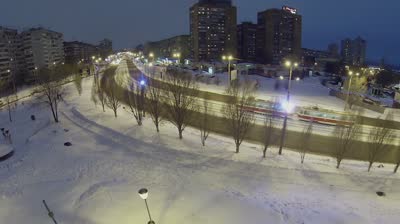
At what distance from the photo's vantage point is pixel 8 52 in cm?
8175

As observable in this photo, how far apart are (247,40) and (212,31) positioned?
18.5 meters

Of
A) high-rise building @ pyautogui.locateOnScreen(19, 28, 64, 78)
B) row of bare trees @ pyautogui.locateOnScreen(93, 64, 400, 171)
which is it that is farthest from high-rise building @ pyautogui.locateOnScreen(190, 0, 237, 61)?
row of bare trees @ pyautogui.locateOnScreen(93, 64, 400, 171)

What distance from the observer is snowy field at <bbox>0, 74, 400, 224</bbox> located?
12734mm

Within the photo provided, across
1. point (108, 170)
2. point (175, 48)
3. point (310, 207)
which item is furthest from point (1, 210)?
point (175, 48)

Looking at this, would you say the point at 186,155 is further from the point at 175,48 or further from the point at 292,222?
the point at 175,48

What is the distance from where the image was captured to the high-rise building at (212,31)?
378 feet

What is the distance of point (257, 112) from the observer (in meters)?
30.6

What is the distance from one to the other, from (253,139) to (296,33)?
358ft

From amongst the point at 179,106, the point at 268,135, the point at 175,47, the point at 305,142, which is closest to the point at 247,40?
the point at 175,47

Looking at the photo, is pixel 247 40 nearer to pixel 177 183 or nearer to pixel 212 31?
pixel 212 31

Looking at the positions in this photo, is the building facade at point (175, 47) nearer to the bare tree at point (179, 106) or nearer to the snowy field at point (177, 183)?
the bare tree at point (179, 106)

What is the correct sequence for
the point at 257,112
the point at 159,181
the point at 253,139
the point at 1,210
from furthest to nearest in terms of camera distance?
the point at 257,112, the point at 253,139, the point at 159,181, the point at 1,210

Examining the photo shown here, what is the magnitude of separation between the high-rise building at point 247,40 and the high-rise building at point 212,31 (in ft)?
20.9

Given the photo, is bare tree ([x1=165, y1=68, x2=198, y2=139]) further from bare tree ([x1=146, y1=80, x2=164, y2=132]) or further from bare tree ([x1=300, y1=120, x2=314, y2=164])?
bare tree ([x1=300, y1=120, x2=314, y2=164])
